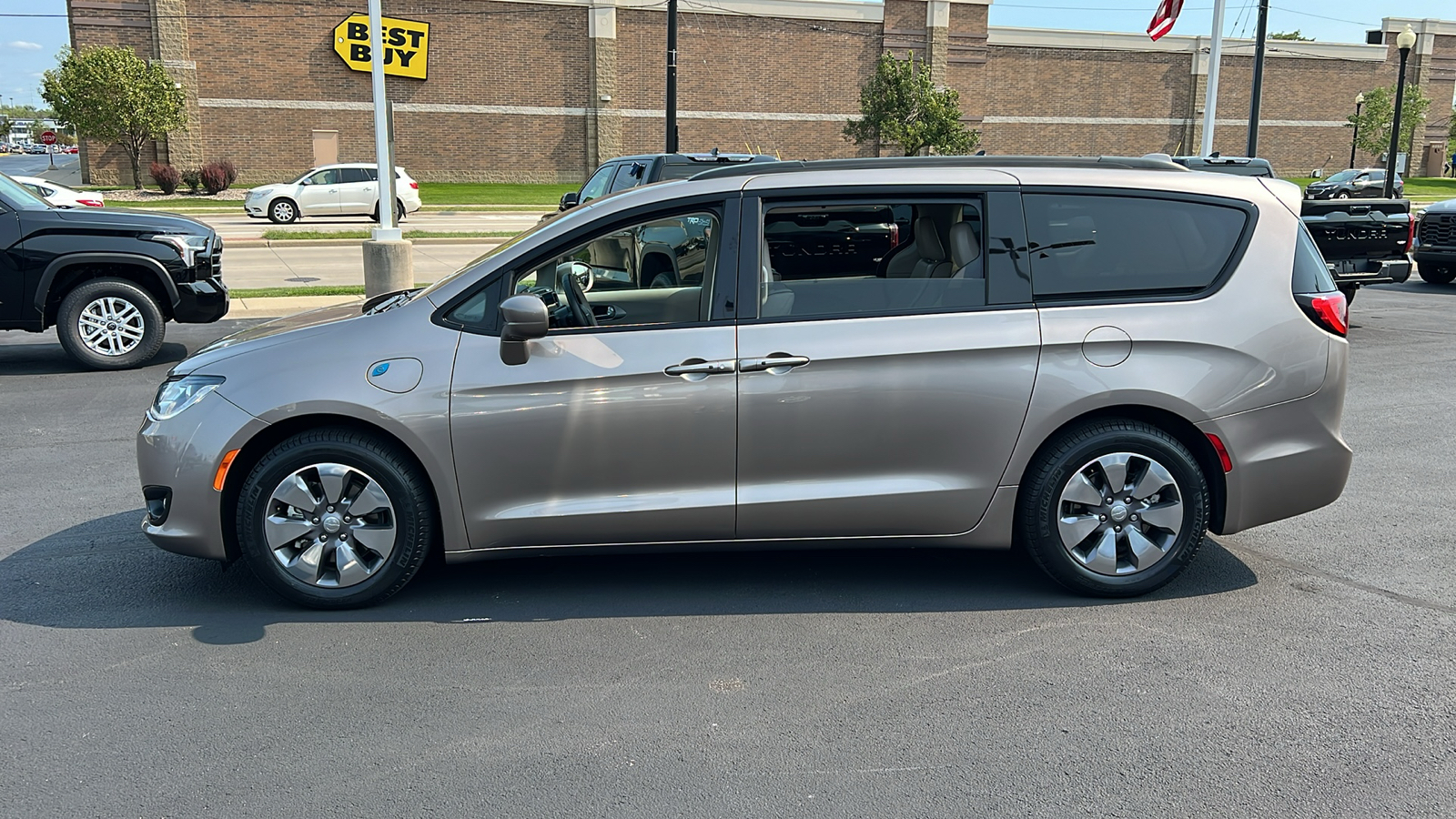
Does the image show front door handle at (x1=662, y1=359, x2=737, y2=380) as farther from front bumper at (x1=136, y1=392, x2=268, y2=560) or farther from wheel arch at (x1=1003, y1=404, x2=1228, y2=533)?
front bumper at (x1=136, y1=392, x2=268, y2=560)

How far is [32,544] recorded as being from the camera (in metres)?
5.62

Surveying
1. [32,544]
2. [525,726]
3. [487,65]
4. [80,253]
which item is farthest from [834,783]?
[487,65]

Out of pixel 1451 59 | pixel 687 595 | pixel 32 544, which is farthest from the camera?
pixel 1451 59

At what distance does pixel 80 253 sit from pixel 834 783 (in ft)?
30.1

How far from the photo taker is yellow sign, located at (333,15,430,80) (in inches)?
1741

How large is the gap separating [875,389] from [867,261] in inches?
27.5

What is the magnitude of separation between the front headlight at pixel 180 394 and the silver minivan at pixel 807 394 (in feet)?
0.04

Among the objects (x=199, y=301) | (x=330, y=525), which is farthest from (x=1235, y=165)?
(x=330, y=525)

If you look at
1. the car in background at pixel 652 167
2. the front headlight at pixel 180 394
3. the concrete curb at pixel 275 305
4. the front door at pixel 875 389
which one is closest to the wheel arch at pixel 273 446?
the front headlight at pixel 180 394

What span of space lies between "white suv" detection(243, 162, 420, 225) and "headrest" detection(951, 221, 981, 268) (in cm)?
2728

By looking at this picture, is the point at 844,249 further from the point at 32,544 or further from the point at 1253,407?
the point at 32,544

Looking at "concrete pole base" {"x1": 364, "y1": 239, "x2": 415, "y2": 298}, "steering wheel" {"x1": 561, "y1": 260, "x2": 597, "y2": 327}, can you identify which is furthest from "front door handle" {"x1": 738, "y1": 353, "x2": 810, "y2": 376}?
"concrete pole base" {"x1": 364, "y1": 239, "x2": 415, "y2": 298}

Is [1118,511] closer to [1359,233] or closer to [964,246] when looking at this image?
[964,246]

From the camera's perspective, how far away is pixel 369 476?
4625 millimetres
